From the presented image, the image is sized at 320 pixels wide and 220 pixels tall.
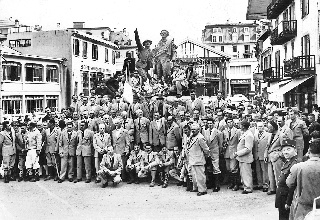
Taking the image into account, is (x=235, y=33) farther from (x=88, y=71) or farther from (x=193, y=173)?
(x=193, y=173)

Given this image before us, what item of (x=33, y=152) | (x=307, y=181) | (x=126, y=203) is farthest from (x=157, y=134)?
(x=307, y=181)

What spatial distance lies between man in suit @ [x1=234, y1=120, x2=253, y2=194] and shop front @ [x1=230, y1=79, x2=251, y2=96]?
61.3 meters

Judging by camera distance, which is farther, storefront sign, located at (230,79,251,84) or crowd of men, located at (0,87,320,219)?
storefront sign, located at (230,79,251,84)

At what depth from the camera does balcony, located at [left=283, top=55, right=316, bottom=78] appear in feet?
80.0

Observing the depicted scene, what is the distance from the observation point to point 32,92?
1420 inches

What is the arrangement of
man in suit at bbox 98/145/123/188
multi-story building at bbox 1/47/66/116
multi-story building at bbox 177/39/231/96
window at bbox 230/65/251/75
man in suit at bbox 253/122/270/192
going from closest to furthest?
man in suit at bbox 253/122/270/192
man in suit at bbox 98/145/123/188
multi-story building at bbox 1/47/66/116
multi-story building at bbox 177/39/231/96
window at bbox 230/65/251/75

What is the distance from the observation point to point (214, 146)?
42.7ft

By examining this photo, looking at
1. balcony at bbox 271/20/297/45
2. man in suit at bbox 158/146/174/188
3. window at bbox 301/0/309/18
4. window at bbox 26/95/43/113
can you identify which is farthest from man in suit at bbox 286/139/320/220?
window at bbox 26/95/43/113

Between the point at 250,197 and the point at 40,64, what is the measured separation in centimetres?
2847

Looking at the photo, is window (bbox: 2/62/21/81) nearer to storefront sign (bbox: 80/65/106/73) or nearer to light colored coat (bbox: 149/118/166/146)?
storefront sign (bbox: 80/65/106/73)

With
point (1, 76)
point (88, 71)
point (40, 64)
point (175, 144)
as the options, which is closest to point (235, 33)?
point (88, 71)

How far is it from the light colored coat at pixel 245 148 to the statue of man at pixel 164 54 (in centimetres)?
1056

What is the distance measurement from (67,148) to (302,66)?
16024 mm

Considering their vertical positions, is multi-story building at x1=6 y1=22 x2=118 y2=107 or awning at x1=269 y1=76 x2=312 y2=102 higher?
multi-story building at x1=6 y1=22 x2=118 y2=107
